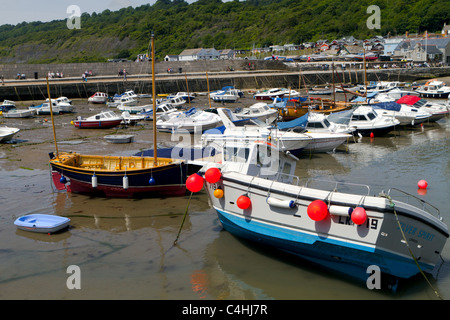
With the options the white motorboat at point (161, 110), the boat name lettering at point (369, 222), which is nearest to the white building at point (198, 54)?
the white motorboat at point (161, 110)

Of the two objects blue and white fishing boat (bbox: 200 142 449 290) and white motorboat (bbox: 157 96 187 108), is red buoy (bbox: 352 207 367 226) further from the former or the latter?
white motorboat (bbox: 157 96 187 108)

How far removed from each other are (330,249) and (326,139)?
14.0 m

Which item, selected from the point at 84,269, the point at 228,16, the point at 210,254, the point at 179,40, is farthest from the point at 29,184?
the point at 228,16

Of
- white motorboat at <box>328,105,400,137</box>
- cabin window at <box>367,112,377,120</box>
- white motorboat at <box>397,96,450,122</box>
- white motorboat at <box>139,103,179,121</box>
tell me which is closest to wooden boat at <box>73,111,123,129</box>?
white motorboat at <box>139,103,179,121</box>

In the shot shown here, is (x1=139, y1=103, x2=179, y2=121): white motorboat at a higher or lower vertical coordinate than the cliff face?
lower

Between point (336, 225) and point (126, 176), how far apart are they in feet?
27.5

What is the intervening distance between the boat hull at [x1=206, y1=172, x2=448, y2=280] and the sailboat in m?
4.75

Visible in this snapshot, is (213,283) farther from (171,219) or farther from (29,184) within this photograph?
(29,184)

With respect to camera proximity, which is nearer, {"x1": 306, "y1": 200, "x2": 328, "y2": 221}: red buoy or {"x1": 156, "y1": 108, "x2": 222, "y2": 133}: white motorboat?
{"x1": 306, "y1": 200, "x2": 328, "y2": 221}: red buoy

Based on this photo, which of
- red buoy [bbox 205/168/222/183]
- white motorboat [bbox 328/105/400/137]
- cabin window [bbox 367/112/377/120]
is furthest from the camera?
cabin window [bbox 367/112/377/120]

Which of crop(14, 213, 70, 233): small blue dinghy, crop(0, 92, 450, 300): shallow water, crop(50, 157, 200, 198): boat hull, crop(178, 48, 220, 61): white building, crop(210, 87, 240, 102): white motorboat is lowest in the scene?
crop(0, 92, 450, 300): shallow water

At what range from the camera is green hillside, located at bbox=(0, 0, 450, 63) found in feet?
369

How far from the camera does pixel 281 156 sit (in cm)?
1299
